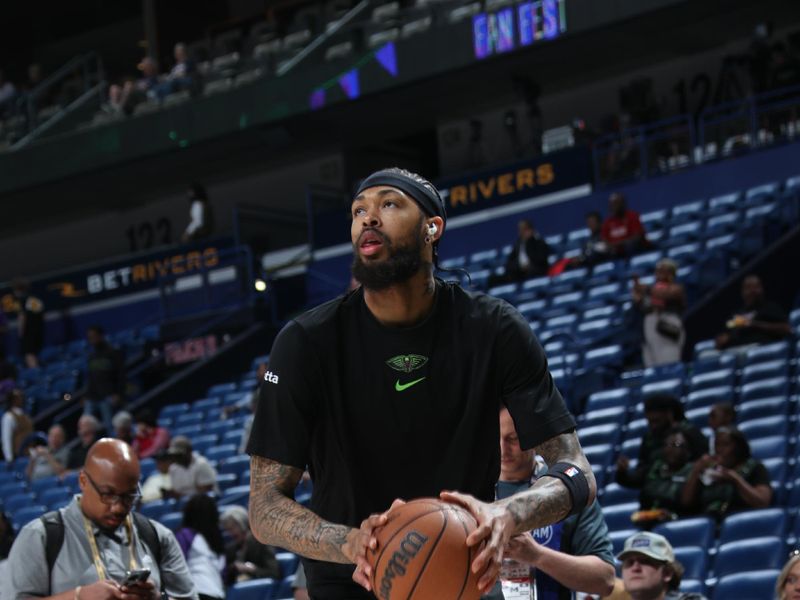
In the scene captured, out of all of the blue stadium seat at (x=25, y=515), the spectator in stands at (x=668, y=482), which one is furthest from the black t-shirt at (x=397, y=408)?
the blue stadium seat at (x=25, y=515)

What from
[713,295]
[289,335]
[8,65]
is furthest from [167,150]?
[289,335]

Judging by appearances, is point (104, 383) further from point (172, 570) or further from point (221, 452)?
point (172, 570)

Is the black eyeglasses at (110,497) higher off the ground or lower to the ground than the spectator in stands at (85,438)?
higher

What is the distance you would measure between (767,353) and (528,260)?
5.14 meters

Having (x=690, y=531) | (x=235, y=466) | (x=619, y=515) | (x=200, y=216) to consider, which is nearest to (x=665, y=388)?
(x=619, y=515)

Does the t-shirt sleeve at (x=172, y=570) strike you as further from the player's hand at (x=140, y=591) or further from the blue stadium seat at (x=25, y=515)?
the blue stadium seat at (x=25, y=515)

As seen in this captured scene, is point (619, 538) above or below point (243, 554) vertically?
above

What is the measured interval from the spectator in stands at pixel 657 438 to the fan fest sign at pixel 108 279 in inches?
568

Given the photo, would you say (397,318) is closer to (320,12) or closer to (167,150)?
(167,150)

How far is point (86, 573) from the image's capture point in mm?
5297

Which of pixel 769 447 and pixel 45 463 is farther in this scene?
pixel 45 463

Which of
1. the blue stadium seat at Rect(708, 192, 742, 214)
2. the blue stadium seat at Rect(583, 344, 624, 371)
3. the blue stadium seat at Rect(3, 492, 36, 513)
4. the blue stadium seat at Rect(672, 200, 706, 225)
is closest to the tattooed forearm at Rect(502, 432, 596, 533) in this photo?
the blue stadium seat at Rect(583, 344, 624, 371)

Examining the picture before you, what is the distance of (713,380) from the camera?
11430 millimetres

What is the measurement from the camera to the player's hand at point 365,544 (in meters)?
3.23
